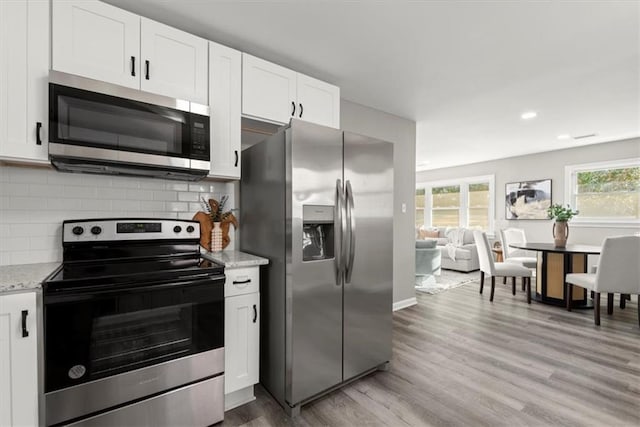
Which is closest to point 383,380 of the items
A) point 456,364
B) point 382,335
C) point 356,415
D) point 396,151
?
point 382,335

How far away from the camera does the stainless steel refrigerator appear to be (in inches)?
75.0

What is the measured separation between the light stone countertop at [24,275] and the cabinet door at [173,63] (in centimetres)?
116

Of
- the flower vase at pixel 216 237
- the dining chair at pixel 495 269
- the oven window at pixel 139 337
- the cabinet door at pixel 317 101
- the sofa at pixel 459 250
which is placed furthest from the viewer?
the sofa at pixel 459 250

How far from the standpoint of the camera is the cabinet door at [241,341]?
1880 mm

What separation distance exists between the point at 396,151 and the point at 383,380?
2.75m

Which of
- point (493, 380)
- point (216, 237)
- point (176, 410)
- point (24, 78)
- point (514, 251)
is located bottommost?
point (493, 380)

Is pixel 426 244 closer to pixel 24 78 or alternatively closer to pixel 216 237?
pixel 216 237

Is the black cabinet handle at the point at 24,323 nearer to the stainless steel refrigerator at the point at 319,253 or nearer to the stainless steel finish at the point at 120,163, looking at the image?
the stainless steel finish at the point at 120,163

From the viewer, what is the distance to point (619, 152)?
527cm

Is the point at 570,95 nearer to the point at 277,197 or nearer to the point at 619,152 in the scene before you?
the point at 619,152

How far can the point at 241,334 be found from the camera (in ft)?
6.35

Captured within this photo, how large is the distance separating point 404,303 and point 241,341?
269 cm

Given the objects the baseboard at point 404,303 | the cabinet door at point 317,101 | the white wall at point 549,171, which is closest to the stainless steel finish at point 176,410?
the cabinet door at point 317,101

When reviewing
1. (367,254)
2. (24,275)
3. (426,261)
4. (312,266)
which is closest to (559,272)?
(426,261)
